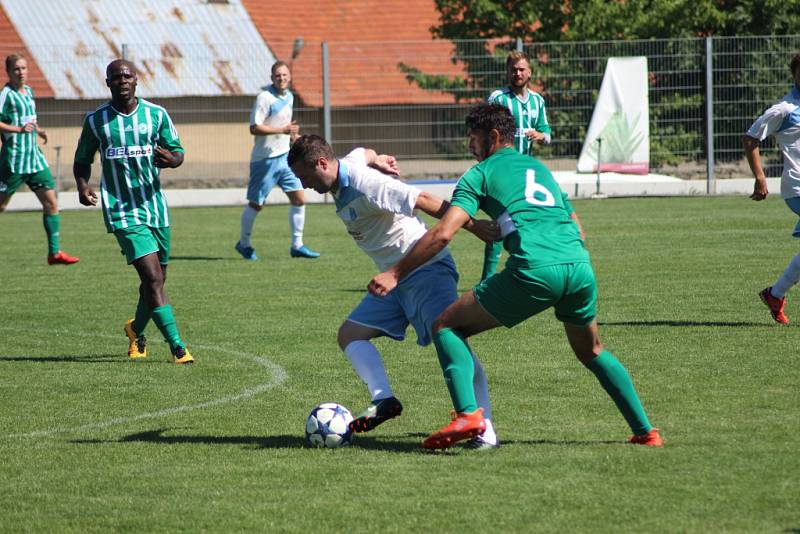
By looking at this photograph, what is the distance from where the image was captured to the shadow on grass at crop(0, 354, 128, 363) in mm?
8969

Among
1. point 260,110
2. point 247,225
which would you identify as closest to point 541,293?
point 247,225

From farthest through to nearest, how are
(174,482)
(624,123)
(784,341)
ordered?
(624,123), (784,341), (174,482)

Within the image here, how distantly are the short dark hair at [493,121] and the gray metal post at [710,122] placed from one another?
18386 mm

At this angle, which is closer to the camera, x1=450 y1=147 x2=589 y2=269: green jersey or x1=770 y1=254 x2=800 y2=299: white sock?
x1=450 y1=147 x2=589 y2=269: green jersey

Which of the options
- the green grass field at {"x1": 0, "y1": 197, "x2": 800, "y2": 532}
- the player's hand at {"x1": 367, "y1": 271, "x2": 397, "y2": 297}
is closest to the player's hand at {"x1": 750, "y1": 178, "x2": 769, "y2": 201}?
the green grass field at {"x1": 0, "y1": 197, "x2": 800, "y2": 532}

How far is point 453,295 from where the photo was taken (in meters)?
6.34

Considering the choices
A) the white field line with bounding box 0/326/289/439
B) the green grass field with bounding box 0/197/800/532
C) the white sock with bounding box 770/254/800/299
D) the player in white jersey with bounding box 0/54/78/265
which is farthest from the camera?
the player in white jersey with bounding box 0/54/78/265

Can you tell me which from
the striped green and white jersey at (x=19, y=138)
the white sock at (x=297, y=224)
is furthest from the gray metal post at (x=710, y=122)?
the striped green and white jersey at (x=19, y=138)

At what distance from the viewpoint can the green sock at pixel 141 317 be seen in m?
9.02

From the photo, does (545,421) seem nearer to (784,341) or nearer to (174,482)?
(174,482)

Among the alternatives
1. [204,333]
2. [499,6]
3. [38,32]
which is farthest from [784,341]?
[38,32]

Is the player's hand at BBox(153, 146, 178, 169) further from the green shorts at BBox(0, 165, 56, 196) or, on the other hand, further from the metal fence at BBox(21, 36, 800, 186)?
the metal fence at BBox(21, 36, 800, 186)

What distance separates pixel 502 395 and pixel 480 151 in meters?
1.85

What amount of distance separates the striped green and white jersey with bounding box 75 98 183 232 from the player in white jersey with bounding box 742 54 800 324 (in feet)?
14.2
